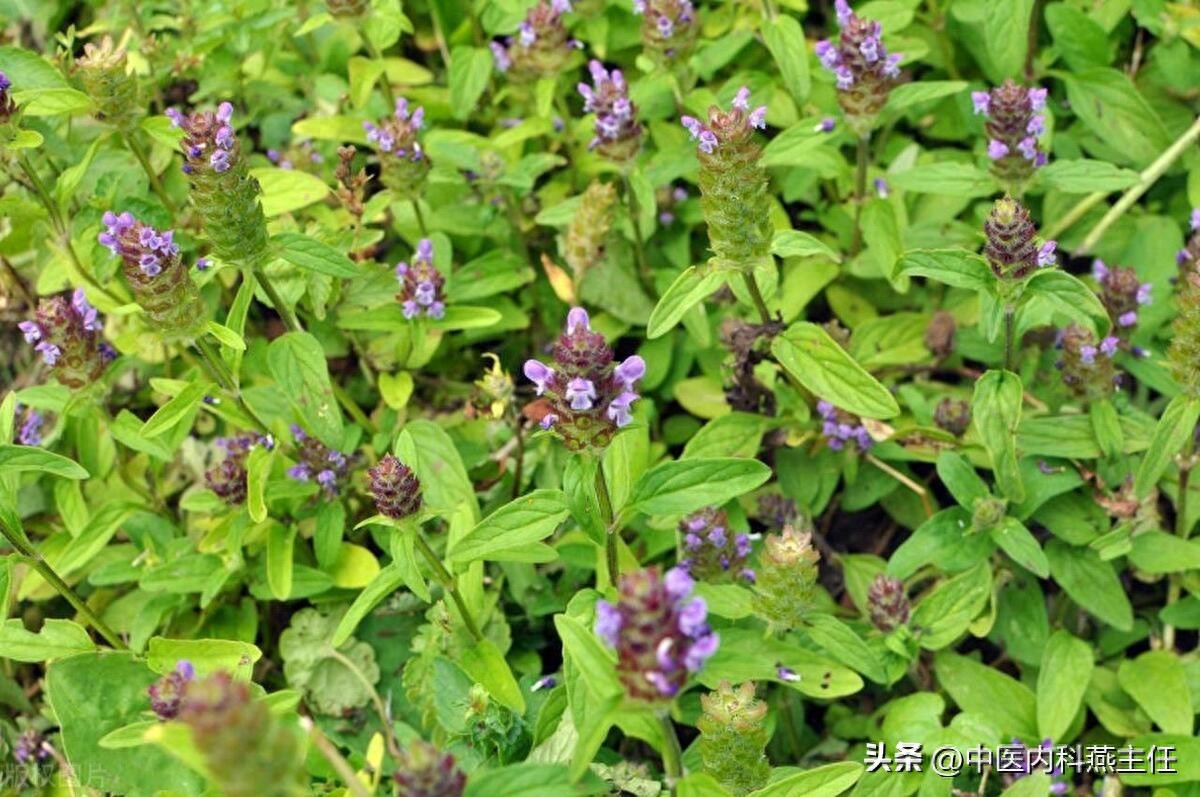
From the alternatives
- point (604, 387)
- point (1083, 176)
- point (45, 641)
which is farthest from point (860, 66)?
point (45, 641)

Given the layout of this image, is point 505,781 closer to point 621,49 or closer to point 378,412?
point 378,412

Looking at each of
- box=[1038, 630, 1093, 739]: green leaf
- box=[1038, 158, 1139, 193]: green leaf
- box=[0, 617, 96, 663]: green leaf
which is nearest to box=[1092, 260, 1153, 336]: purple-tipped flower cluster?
box=[1038, 158, 1139, 193]: green leaf

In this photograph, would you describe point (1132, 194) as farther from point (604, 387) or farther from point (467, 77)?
point (604, 387)

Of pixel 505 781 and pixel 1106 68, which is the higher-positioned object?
pixel 1106 68

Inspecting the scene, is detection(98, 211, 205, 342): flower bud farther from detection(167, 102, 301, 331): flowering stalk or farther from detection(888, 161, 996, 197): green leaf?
detection(888, 161, 996, 197): green leaf

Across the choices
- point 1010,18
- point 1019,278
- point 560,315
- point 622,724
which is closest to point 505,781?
point 622,724

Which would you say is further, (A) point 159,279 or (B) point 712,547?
(B) point 712,547
